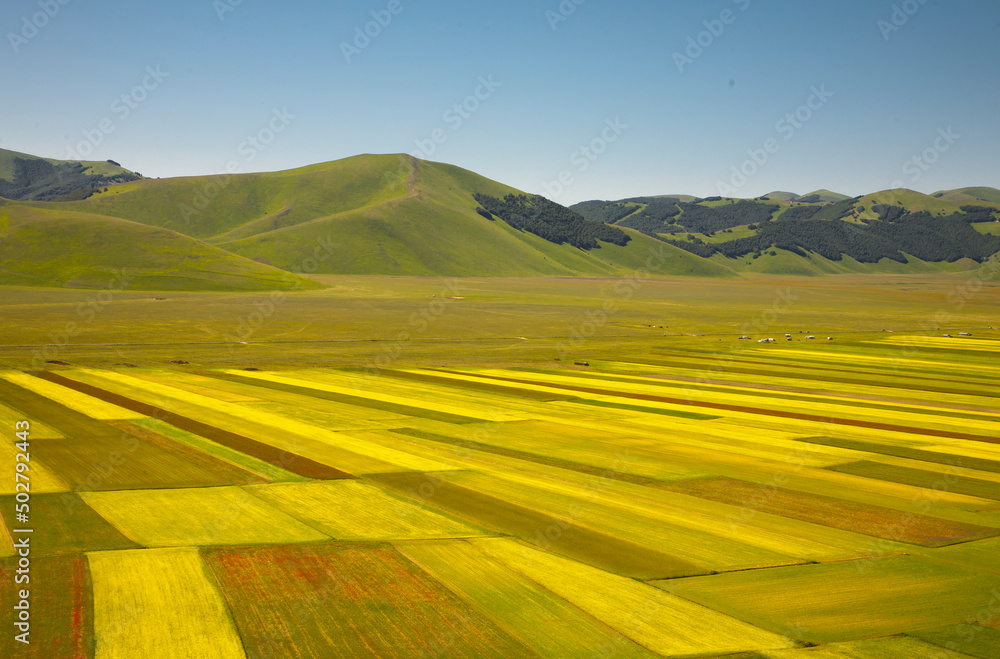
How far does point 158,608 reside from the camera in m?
15.6

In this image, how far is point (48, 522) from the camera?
2100cm

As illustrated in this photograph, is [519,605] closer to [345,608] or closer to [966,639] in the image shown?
[345,608]

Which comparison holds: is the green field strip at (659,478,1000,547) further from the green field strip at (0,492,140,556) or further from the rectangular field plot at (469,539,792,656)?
the green field strip at (0,492,140,556)

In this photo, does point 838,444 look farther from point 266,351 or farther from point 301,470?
point 266,351

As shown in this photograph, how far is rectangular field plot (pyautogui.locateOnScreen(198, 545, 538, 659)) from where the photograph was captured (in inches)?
565

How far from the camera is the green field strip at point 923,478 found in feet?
89.2

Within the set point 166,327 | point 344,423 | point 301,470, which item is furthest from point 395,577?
point 166,327

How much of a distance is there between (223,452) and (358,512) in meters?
11.0

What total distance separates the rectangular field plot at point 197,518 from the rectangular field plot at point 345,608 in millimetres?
1250

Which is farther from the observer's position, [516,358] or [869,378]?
[516,358]

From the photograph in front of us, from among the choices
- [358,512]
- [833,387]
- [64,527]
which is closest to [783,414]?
[833,387]

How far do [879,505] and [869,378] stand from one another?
39923 mm

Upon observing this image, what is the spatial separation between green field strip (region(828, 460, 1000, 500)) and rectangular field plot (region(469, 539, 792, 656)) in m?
16.6

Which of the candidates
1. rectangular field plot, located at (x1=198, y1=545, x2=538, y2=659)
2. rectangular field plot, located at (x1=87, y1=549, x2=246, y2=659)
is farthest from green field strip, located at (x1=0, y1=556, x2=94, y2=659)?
rectangular field plot, located at (x1=198, y1=545, x2=538, y2=659)
